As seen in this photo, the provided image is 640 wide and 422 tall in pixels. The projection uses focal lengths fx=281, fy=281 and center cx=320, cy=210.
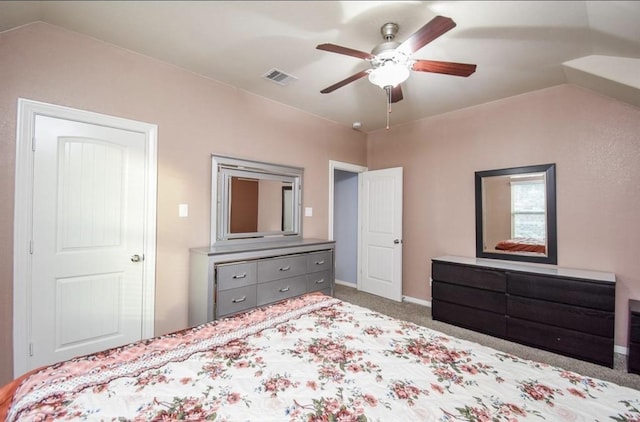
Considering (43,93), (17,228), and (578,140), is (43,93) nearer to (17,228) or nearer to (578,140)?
(17,228)

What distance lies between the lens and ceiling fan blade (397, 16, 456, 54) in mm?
1464

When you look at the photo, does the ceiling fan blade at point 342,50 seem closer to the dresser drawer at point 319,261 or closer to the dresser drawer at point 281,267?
the dresser drawer at point 281,267

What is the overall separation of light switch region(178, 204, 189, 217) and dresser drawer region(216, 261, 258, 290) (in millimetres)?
676

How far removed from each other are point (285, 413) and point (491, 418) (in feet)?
2.18

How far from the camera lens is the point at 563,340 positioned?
2551 mm

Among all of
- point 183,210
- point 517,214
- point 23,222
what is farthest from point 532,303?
point 23,222

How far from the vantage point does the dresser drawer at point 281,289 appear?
9.10 ft

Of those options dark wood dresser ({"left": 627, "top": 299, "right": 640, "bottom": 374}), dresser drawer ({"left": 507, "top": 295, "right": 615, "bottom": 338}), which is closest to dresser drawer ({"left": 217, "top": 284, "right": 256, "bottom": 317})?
dresser drawer ({"left": 507, "top": 295, "right": 615, "bottom": 338})

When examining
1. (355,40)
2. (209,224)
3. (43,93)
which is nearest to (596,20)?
(355,40)

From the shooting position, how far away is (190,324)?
2701 millimetres

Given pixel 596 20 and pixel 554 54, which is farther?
pixel 554 54

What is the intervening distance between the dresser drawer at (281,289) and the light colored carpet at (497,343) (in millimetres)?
1304

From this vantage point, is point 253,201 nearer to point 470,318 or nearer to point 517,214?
point 470,318

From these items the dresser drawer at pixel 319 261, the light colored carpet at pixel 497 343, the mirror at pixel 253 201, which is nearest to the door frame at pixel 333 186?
the light colored carpet at pixel 497 343
